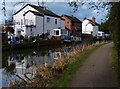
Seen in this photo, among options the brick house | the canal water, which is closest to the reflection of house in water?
the canal water

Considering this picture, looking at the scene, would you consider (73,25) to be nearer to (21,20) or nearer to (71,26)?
(71,26)

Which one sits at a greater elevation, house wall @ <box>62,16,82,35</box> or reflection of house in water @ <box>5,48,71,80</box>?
house wall @ <box>62,16,82,35</box>

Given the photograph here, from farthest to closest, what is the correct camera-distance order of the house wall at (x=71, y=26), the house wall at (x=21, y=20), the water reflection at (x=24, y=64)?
the house wall at (x=71, y=26) < the house wall at (x=21, y=20) < the water reflection at (x=24, y=64)

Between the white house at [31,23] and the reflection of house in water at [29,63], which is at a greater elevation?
the white house at [31,23]

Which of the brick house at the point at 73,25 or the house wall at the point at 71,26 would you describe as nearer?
the brick house at the point at 73,25

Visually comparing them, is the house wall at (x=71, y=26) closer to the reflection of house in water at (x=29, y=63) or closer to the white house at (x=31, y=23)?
the white house at (x=31, y=23)

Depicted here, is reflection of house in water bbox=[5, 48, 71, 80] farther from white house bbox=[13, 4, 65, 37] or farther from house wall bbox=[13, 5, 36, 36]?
house wall bbox=[13, 5, 36, 36]

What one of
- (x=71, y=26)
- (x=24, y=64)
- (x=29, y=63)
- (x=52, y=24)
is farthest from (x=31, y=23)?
(x=24, y=64)

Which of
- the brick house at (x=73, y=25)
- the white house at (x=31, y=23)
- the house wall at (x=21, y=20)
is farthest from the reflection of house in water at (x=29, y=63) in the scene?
the brick house at (x=73, y=25)

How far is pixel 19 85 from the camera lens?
26.7 feet

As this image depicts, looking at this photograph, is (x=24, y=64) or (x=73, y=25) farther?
(x=73, y=25)

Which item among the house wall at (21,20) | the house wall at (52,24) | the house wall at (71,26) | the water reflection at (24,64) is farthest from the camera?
the house wall at (71,26)

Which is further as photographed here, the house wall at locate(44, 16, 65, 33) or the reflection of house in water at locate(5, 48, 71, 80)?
the house wall at locate(44, 16, 65, 33)

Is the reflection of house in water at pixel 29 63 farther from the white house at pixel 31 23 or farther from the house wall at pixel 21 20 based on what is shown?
the house wall at pixel 21 20
